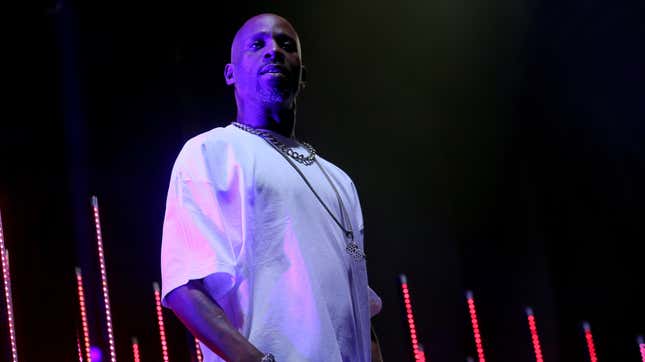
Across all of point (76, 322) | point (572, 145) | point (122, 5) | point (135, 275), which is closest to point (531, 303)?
point (572, 145)

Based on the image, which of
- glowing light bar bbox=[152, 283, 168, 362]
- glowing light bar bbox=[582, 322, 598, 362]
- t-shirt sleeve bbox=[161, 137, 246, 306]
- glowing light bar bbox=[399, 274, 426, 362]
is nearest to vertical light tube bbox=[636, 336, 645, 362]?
glowing light bar bbox=[582, 322, 598, 362]

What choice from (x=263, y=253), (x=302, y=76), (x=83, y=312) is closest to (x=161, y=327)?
(x=83, y=312)

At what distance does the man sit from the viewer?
3.42 ft

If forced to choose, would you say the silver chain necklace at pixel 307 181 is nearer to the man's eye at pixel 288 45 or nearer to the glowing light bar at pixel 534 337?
the man's eye at pixel 288 45

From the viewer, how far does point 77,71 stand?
2.52 meters

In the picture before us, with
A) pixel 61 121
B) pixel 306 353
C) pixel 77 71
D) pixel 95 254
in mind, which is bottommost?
pixel 306 353

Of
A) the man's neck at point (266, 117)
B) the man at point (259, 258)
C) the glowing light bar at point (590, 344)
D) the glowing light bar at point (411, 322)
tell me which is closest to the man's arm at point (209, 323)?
the man at point (259, 258)

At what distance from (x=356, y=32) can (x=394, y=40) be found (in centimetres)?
18

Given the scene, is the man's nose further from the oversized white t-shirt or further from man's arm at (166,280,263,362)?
man's arm at (166,280,263,362)

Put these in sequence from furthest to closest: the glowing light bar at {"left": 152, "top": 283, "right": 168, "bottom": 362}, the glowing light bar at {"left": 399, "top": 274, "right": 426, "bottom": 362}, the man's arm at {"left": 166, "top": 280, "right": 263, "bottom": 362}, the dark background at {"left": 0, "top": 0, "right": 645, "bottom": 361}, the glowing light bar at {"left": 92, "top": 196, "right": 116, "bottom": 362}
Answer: the glowing light bar at {"left": 399, "top": 274, "right": 426, "bottom": 362}, the dark background at {"left": 0, "top": 0, "right": 645, "bottom": 361}, the glowing light bar at {"left": 152, "top": 283, "right": 168, "bottom": 362}, the glowing light bar at {"left": 92, "top": 196, "right": 116, "bottom": 362}, the man's arm at {"left": 166, "top": 280, "right": 263, "bottom": 362}

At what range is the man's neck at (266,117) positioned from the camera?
54.7 inches

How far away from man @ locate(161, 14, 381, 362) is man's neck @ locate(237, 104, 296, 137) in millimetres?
63

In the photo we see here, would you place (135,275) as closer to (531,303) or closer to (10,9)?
(10,9)

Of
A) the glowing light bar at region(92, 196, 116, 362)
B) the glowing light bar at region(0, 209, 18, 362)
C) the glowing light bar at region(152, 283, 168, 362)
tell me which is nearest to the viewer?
the glowing light bar at region(0, 209, 18, 362)
